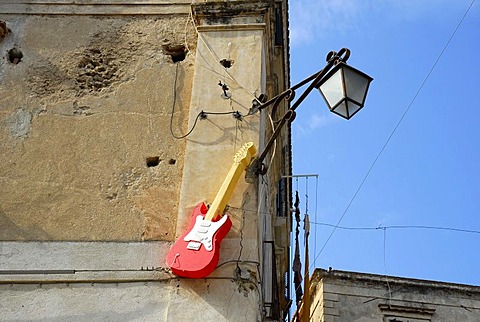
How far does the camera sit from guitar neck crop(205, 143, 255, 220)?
19.7ft

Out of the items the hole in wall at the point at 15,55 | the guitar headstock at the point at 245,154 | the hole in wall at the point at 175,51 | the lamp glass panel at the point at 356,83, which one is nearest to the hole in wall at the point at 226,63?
the hole in wall at the point at 175,51

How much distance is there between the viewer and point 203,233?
586 cm

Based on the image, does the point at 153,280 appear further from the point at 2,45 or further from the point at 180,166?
the point at 2,45

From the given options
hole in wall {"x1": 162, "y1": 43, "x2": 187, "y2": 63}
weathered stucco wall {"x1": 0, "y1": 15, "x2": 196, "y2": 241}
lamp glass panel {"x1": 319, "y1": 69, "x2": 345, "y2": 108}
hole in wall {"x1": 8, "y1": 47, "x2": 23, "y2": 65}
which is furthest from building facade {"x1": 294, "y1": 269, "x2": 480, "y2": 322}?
lamp glass panel {"x1": 319, "y1": 69, "x2": 345, "y2": 108}

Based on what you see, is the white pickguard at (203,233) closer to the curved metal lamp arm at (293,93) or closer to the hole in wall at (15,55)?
the curved metal lamp arm at (293,93)

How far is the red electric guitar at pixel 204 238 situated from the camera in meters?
5.67

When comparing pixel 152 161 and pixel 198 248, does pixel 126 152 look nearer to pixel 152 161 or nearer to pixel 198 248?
pixel 152 161

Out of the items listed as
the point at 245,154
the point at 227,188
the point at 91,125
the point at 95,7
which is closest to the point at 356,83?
the point at 245,154

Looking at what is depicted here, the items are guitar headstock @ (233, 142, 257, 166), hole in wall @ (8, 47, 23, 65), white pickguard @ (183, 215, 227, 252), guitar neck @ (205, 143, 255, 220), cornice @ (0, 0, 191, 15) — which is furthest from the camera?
cornice @ (0, 0, 191, 15)

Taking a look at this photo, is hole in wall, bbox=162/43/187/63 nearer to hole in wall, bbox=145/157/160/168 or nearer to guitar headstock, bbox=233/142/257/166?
hole in wall, bbox=145/157/160/168

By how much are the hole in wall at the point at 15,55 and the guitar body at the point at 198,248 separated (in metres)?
3.12

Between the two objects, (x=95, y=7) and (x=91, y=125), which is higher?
(x=95, y=7)

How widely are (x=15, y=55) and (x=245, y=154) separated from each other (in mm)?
3132

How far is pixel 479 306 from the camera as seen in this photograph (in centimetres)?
1836
